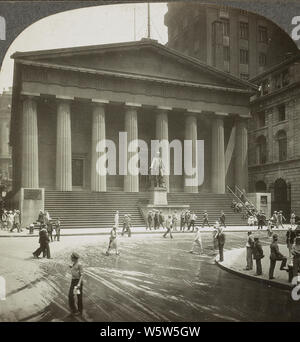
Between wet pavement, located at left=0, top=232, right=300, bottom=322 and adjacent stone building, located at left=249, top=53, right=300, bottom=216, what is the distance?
52.2 inches

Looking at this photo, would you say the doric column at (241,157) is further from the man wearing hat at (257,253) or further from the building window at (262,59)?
the building window at (262,59)

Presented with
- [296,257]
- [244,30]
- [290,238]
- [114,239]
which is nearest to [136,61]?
[244,30]

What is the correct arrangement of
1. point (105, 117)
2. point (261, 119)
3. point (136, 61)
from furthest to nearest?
point (136, 61) → point (105, 117) → point (261, 119)

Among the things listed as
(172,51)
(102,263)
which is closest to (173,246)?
(102,263)

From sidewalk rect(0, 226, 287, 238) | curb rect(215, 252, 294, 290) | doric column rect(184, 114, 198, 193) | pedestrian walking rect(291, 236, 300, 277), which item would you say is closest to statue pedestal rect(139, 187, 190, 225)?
sidewalk rect(0, 226, 287, 238)

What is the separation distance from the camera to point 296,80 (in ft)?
37.1

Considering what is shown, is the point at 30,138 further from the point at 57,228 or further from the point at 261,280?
the point at 261,280

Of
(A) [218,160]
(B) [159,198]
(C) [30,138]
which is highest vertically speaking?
(C) [30,138]

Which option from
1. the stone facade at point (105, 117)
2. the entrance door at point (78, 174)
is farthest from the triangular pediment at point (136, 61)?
the entrance door at point (78, 174)

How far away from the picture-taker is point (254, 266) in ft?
38.1

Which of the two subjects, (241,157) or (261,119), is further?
(261,119)

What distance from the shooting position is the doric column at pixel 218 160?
11.2 meters

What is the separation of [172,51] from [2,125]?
621cm

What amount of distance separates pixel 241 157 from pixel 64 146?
650cm
